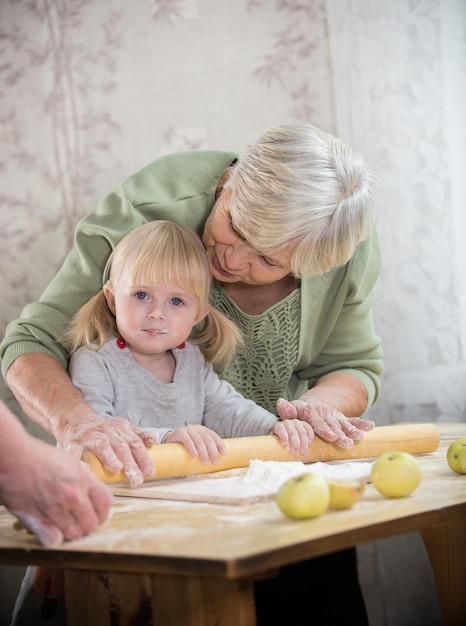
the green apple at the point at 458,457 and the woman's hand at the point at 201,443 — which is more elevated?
the woman's hand at the point at 201,443

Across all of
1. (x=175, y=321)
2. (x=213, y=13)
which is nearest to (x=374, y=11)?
(x=213, y=13)

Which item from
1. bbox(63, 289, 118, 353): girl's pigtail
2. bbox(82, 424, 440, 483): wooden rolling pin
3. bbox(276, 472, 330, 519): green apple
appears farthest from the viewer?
bbox(63, 289, 118, 353): girl's pigtail

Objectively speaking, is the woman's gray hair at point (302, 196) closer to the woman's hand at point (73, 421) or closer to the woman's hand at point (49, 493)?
the woman's hand at point (73, 421)

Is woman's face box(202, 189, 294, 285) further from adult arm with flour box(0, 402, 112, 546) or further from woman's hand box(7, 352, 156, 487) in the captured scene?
adult arm with flour box(0, 402, 112, 546)

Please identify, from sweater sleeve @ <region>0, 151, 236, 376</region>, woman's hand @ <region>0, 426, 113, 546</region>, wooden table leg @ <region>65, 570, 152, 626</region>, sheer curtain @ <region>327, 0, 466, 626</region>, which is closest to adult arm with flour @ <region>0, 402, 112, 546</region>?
woman's hand @ <region>0, 426, 113, 546</region>

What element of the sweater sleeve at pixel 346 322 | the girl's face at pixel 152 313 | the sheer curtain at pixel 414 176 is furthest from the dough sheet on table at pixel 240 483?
the sheer curtain at pixel 414 176

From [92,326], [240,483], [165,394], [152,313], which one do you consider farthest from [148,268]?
[240,483]

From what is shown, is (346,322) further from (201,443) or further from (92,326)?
(201,443)

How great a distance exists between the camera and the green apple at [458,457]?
1606 millimetres

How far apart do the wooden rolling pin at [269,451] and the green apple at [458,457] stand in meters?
0.27

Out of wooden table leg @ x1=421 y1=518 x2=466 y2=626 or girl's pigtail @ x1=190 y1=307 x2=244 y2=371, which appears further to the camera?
girl's pigtail @ x1=190 y1=307 x2=244 y2=371

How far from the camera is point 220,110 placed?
270 centimetres

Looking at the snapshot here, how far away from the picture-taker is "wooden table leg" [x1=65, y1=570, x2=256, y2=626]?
1110mm

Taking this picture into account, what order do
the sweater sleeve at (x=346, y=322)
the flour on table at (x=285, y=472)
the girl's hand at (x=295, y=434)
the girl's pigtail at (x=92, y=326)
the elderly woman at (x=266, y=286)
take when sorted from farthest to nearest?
the sweater sleeve at (x=346, y=322) → the girl's pigtail at (x=92, y=326) → the elderly woman at (x=266, y=286) → the girl's hand at (x=295, y=434) → the flour on table at (x=285, y=472)
